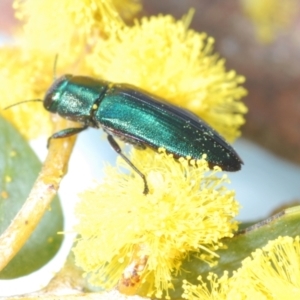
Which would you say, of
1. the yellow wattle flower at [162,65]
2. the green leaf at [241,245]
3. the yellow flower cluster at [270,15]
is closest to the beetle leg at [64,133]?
the yellow wattle flower at [162,65]

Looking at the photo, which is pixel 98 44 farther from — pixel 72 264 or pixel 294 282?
pixel 294 282

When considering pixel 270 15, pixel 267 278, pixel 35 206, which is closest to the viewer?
pixel 267 278

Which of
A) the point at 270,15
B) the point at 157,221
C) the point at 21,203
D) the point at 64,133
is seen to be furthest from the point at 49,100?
the point at 270,15

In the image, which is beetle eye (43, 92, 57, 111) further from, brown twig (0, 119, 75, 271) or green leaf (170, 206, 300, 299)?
green leaf (170, 206, 300, 299)

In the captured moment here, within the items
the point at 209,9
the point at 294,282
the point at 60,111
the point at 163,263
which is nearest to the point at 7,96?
the point at 60,111

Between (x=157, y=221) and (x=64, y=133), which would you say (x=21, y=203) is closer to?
(x=64, y=133)

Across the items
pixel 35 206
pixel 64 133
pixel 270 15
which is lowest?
pixel 35 206

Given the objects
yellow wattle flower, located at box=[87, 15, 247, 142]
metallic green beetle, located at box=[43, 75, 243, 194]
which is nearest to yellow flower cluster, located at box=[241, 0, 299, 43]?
yellow wattle flower, located at box=[87, 15, 247, 142]
